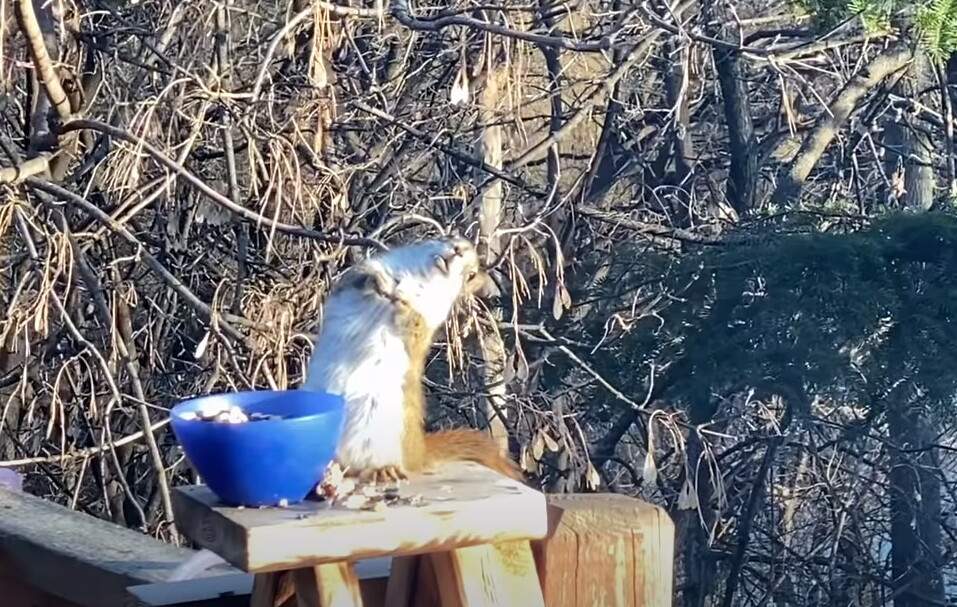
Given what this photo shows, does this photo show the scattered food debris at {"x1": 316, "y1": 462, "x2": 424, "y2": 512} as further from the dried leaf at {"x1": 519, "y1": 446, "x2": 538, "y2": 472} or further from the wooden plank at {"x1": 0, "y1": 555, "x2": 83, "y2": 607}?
the dried leaf at {"x1": 519, "y1": 446, "x2": 538, "y2": 472}

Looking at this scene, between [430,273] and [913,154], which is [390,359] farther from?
[913,154]

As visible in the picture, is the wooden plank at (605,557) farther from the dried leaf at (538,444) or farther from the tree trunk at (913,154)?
the tree trunk at (913,154)

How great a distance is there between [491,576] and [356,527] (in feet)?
0.56

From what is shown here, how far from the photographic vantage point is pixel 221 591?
1599mm

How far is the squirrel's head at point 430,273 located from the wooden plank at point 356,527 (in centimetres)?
49

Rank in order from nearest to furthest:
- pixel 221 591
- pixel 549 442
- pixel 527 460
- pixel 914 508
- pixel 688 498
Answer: pixel 221 591, pixel 688 498, pixel 549 442, pixel 527 460, pixel 914 508

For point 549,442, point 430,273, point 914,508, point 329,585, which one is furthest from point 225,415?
point 914,508

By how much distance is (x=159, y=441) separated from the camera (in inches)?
151

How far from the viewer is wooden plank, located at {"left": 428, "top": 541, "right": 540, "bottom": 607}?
4.58 ft

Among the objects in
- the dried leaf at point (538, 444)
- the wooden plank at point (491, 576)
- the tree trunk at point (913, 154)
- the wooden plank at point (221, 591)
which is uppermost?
the tree trunk at point (913, 154)

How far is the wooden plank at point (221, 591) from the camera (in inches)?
59.8

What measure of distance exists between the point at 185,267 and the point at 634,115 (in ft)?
5.00

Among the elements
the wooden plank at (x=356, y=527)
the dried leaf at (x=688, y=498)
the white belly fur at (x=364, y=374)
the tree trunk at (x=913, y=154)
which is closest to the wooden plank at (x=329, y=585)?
the wooden plank at (x=356, y=527)

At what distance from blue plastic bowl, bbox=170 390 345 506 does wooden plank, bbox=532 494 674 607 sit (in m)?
0.25
